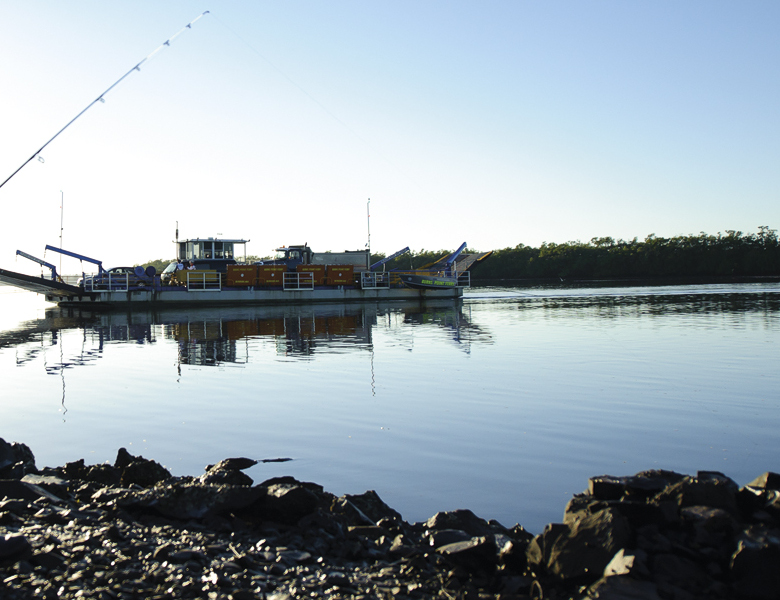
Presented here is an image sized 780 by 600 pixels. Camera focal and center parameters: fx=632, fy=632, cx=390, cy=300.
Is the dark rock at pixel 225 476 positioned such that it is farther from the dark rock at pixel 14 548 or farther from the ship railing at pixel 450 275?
the ship railing at pixel 450 275

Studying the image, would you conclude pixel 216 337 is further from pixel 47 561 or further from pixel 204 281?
pixel 204 281

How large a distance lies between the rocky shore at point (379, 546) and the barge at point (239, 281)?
38.0 meters

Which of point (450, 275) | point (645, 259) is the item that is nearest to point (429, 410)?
point (450, 275)

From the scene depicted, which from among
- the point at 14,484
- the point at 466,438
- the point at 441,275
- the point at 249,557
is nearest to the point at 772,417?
the point at 466,438

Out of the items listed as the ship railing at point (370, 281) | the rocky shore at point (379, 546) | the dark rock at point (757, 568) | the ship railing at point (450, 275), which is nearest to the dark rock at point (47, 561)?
the rocky shore at point (379, 546)

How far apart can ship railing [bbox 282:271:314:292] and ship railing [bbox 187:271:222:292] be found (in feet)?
15.0

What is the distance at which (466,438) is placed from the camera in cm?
717

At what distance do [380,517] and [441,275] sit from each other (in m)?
45.7

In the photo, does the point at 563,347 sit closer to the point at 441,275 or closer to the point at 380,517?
the point at 380,517

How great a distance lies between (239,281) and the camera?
43312mm

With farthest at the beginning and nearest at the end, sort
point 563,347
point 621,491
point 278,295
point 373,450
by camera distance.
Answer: point 278,295
point 563,347
point 373,450
point 621,491

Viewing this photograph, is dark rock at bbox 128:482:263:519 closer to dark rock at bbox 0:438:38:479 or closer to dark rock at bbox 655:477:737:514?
dark rock at bbox 0:438:38:479

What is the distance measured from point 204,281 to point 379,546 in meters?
39.7

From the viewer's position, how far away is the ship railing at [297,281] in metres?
44.8
